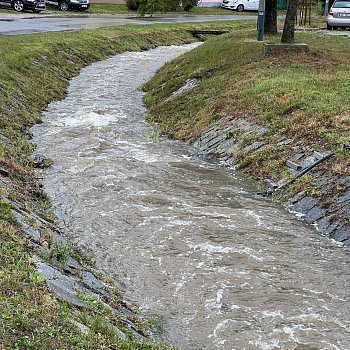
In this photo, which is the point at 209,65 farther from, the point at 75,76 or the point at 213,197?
the point at 213,197

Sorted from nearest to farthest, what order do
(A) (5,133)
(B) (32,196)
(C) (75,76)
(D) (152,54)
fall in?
(B) (32,196) → (A) (5,133) → (C) (75,76) → (D) (152,54)

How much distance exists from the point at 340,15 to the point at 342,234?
2269 centimetres

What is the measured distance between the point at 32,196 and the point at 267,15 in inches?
608

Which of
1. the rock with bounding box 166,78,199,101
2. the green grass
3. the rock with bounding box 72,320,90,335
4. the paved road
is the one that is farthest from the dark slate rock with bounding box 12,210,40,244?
the paved road

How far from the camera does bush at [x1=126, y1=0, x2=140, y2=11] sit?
45.7 meters

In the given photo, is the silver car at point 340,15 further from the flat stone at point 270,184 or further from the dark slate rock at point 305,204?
the dark slate rock at point 305,204

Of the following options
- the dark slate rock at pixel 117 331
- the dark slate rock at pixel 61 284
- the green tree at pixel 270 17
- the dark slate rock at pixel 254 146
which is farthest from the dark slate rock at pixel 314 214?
the green tree at pixel 270 17

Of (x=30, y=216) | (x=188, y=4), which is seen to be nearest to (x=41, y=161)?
(x=30, y=216)

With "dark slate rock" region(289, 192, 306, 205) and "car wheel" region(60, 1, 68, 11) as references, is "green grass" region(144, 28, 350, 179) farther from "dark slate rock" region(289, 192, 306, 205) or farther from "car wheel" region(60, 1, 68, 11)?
"car wheel" region(60, 1, 68, 11)

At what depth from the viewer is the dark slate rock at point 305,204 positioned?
9.87 m

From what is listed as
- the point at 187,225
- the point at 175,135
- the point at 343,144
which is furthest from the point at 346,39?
the point at 187,225

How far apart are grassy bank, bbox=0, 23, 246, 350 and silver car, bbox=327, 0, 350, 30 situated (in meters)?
11.6

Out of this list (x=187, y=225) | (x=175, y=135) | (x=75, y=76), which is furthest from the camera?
(x=75, y=76)

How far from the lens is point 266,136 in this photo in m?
12.7
